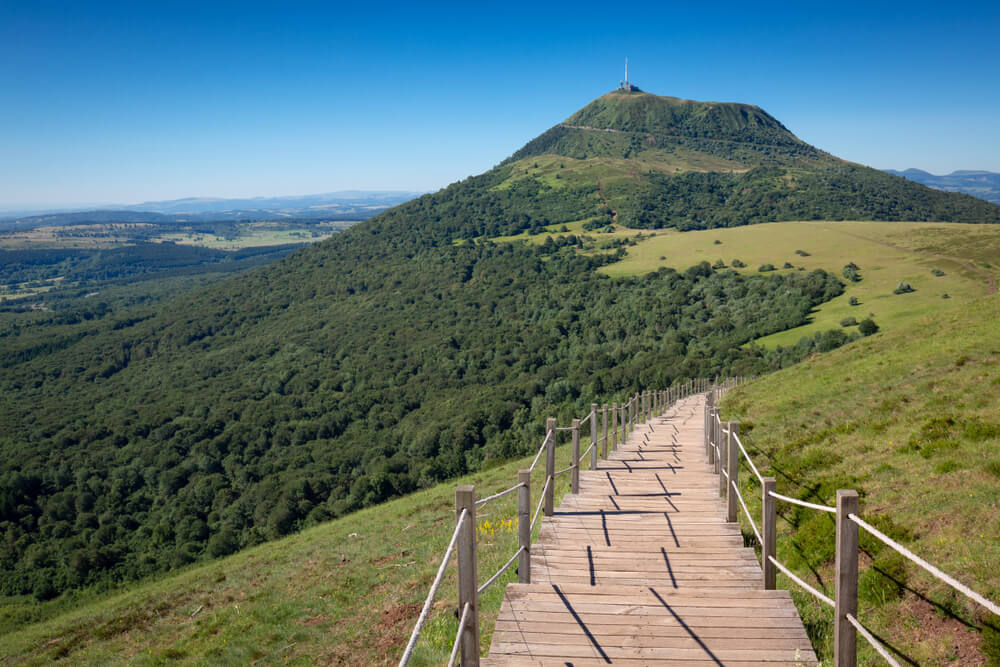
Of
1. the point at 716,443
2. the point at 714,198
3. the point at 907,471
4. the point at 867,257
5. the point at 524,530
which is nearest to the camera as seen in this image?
the point at 524,530

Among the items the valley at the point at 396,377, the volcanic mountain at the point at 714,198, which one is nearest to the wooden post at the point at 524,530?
the valley at the point at 396,377

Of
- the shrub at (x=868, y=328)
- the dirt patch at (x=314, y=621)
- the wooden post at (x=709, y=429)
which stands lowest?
the shrub at (x=868, y=328)

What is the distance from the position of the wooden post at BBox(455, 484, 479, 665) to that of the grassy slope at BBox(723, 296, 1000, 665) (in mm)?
3183

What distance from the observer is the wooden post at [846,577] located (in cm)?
358

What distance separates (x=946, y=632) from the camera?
4762 millimetres

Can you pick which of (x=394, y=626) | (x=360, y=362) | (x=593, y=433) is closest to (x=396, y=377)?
(x=360, y=362)

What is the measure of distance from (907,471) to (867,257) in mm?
82478

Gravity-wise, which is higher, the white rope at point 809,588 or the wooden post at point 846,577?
the wooden post at point 846,577

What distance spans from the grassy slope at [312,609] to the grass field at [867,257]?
98.7 ft

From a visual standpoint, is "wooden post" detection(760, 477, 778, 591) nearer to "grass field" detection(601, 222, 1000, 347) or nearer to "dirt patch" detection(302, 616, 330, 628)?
"dirt patch" detection(302, 616, 330, 628)

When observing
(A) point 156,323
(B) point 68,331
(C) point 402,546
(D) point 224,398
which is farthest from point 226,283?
(C) point 402,546

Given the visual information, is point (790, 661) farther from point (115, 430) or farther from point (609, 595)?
point (115, 430)

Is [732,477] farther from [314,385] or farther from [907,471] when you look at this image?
[314,385]

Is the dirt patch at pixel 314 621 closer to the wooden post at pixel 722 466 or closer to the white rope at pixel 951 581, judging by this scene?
the wooden post at pixel 722 466
